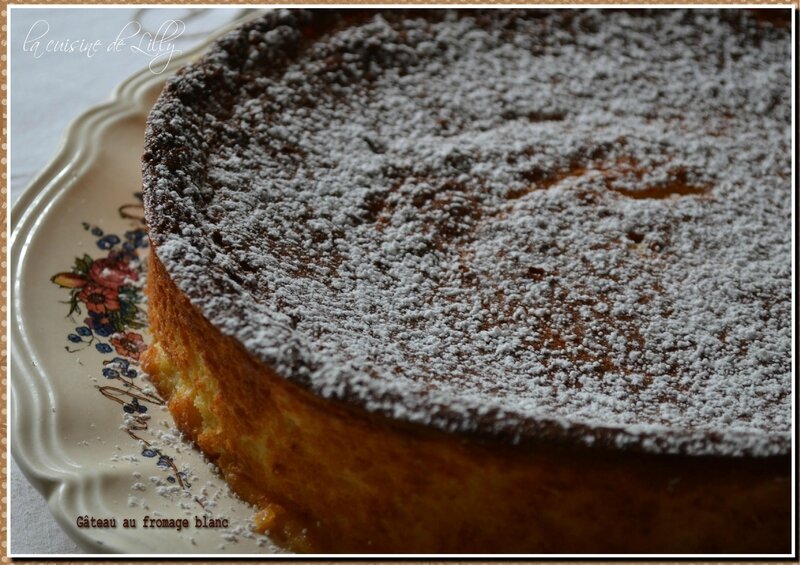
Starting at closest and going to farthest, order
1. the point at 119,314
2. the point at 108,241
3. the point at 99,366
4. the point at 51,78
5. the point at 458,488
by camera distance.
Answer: the point at 458,488
the point at 99,366
the point at 119,314
the point at 108,241
the point at 51,78

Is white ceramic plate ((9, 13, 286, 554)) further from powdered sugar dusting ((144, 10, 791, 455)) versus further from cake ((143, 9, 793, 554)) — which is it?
powdered sugar dusting ((144, 10, 791, 455))

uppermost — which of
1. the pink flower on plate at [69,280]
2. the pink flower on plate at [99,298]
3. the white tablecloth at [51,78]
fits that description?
the white tablecloth at [51,78]

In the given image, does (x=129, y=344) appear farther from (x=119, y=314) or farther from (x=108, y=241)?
(x=108, y=241)

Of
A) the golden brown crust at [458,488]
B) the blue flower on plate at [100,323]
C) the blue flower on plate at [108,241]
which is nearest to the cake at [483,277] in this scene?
the golden brown crust at [458,488]

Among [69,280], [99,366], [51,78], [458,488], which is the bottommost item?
[458,488]

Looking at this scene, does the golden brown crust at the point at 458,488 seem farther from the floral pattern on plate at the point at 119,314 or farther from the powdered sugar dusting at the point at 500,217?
the floral pattern on plate at the point at 119,314

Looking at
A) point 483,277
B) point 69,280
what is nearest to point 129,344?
point 69,280
